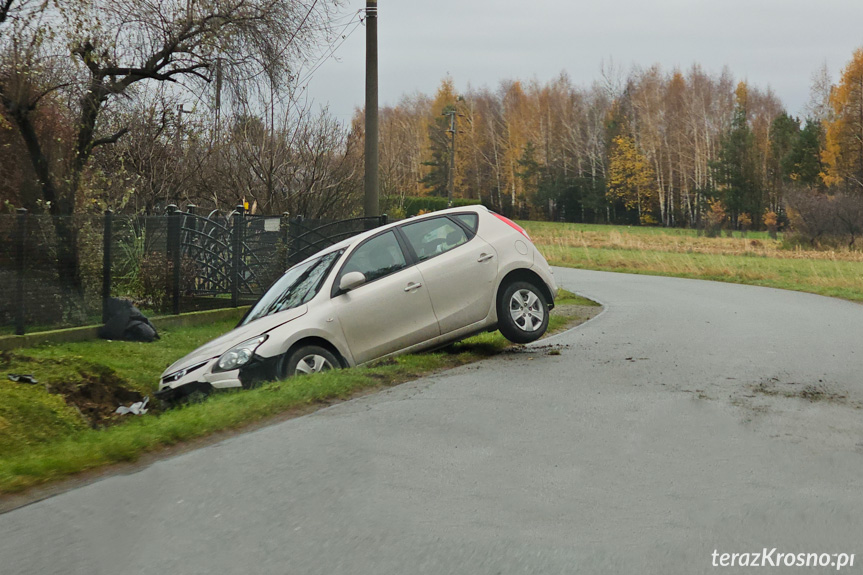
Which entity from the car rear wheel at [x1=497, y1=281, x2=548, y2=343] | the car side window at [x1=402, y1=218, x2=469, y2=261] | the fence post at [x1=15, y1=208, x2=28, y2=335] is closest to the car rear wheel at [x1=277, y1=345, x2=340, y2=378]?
the car side window at [x1=402, y1=218, x2=469, y2=261]

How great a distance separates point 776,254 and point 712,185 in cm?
4907

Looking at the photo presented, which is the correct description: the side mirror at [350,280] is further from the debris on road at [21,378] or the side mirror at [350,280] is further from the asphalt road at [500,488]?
the debris on road at [21,378]

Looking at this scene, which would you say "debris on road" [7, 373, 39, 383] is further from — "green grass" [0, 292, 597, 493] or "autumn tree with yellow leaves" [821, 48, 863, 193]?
"autumn tree with yellow leaves" [821, 48, 863, 193]

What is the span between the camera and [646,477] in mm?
6090

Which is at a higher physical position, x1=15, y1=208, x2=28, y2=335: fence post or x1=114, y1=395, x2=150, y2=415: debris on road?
x1=15, y1=208, x2=28, y2=335: fence post

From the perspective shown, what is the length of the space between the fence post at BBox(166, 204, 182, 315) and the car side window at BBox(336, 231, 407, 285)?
6.64 m

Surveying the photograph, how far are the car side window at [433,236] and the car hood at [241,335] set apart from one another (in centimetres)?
167

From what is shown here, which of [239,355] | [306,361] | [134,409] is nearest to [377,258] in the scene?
[306,361]

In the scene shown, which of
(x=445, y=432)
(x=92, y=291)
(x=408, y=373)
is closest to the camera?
(x=445, y=432)

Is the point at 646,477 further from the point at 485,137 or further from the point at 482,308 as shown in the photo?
the point at 485,137

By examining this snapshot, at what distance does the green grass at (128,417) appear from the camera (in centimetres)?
664

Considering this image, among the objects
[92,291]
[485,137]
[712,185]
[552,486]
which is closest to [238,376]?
[552,486]

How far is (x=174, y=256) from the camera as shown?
16672 millimetres

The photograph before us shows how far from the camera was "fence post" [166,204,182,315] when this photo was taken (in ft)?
54.2
